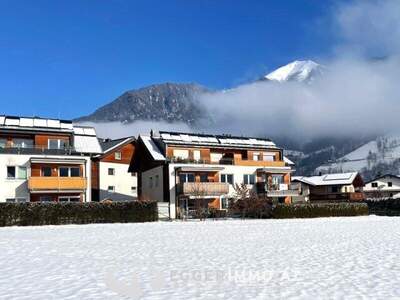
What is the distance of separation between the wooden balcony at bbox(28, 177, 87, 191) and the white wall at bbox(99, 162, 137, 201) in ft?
58.5

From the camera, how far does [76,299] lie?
9.18 m

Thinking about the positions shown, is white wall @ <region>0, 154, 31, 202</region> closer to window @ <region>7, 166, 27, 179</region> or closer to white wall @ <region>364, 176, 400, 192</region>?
window @ <region>7, 166, 27, 179</region>

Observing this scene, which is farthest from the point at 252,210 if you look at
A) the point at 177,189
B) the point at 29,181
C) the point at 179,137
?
the point at 29,181

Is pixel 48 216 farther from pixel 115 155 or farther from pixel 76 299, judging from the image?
pixel 115 155

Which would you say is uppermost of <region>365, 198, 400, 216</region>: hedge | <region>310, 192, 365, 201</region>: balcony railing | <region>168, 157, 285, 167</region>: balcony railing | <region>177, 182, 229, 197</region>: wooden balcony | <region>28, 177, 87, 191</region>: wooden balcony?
<region>168, 157, 285, 167</region>: balcony railing

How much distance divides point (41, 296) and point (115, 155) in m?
57.0

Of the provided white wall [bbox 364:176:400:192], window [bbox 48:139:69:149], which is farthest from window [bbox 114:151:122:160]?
white wall [bbox 364:176:400:192]

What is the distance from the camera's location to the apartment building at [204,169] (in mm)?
49250

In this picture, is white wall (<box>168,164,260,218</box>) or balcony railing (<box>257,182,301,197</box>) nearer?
white wall (<box>168,164,260,218</box>)

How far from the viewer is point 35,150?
4512 cm

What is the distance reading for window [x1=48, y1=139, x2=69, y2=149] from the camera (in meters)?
47.0

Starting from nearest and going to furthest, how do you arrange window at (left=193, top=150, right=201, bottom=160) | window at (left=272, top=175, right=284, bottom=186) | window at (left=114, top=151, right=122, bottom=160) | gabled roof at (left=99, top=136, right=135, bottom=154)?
window at (left=193, top=150, right=201, bottom=160), window at (left=272, top=175, right=284, bottom=186), gabled roof at (left=99, top=136, right=135, bottom=154), window at (left=114, top=151, right=122, bottom=160)

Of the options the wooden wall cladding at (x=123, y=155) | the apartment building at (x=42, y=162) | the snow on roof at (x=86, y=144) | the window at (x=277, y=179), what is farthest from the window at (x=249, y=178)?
the wooden wall cladding at (x=123, y=155)

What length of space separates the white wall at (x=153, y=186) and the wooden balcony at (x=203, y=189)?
257 cm
